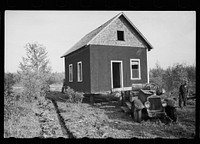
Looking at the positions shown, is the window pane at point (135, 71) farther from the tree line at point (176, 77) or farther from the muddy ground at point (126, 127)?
the muddy ground at point (126, 127)

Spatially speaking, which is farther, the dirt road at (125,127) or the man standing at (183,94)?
the man standing at (183,94)

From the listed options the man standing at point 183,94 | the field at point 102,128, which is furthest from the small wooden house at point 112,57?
the field at point 102,128

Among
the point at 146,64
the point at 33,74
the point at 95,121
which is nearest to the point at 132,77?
the point at 146,64

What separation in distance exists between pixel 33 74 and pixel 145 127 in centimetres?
647

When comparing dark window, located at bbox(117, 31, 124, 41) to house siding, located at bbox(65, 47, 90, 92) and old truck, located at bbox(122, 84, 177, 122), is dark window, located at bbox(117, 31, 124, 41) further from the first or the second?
old truck, located at bbox(122, 84, 177, 122)

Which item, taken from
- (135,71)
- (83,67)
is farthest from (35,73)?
(135,71)

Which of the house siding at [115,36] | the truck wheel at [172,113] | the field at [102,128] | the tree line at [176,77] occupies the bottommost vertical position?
the field at [102,128]

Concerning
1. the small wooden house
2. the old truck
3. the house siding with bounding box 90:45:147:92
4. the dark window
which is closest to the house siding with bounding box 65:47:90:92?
the small wooden house

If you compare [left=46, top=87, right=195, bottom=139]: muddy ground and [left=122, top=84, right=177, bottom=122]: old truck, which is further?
[left=122, top=84, right=177, bottom=122]: old truck

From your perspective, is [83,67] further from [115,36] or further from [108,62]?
[115,36]

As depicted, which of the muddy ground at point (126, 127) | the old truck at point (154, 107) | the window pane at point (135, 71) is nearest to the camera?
the muddy ground at point (126, 127)

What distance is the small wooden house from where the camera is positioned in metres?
9.02

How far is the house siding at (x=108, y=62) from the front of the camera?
8.96 metres
